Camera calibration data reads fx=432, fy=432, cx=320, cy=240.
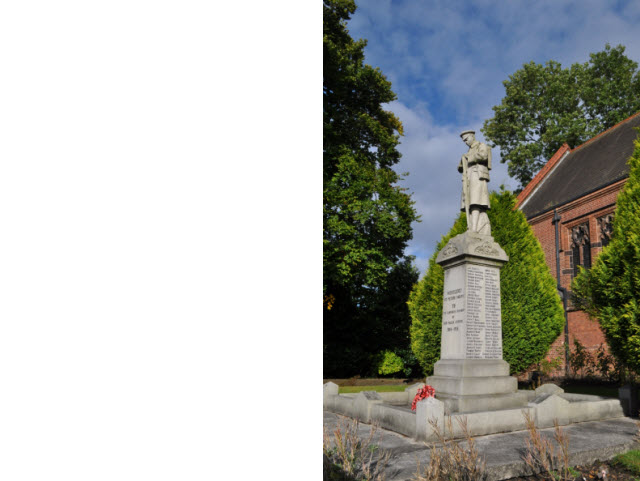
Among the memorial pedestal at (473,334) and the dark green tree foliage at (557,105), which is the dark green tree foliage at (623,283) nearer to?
the memorial pedestal at (473,334)

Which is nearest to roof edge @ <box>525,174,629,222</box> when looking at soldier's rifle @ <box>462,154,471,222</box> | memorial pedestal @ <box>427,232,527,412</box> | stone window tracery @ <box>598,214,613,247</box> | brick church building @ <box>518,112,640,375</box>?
brick church building @ <box>518,112,640,375</box>

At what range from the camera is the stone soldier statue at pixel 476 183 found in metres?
10.3

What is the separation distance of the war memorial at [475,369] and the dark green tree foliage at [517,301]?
3238mm

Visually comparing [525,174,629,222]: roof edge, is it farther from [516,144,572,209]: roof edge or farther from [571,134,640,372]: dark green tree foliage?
[571,134,640,372]: dark green tree foliage

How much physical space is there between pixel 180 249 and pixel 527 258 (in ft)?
50.6

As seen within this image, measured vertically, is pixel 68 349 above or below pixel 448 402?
above

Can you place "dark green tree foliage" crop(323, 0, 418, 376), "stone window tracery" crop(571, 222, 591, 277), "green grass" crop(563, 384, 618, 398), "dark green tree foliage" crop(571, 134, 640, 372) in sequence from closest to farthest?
"dark green tree foliage" crop(571, 134, 640, 372) → "green grass" crop(563, 384, 618, 398) → "dark green tree foliage" crop(323, 0, 418, 376) → "stone window tracery" crop(571, 222, 591, 277)

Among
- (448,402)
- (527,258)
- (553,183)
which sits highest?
(553,183)

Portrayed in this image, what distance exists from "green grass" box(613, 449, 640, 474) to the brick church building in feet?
48.5

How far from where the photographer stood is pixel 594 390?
14086mm

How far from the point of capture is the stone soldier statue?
10.3m

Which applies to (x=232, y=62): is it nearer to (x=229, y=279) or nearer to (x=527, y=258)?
(x=229, y=279)

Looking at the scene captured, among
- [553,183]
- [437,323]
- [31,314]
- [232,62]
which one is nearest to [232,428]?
[31,314]

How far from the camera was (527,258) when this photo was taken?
1448 centimetres
